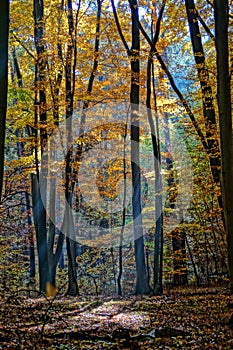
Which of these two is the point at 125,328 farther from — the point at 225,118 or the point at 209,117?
the point at 209,117

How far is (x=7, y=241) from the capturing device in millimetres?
20141

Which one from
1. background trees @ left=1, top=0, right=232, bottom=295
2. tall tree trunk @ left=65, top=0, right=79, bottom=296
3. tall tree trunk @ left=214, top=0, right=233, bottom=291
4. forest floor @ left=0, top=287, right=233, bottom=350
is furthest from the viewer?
tall tree trunk @ left=65, top=0, right=79, bottom=296

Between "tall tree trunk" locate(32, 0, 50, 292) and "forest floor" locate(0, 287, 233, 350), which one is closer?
"forest floor" locate(0, 287, 233, 350)

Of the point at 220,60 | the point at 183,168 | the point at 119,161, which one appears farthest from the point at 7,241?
the point at 220,60

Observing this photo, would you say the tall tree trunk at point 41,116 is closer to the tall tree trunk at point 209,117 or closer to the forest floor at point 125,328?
the tall tree trunk at point 209,117

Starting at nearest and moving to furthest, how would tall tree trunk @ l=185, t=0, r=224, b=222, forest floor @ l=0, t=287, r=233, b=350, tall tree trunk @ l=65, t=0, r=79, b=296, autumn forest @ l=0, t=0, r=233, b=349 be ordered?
forest floor @ l=0, t=287, r=233, b=350, autumn forest @ l=0, t=0, r=233, b=349, tall tree trunk @ l=185, t=0, r=224, b=222, tall tree trunk @ l=65, t=0, r=79, b=296

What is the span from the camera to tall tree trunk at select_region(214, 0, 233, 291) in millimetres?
5562

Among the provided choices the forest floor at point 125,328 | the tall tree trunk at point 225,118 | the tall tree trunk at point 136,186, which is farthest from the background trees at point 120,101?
the tall tree trunk at point 225,118

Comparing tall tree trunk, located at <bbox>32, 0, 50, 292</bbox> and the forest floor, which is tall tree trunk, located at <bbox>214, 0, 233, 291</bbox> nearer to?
the forest floor

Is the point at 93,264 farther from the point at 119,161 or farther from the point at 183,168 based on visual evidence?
the point at 183,168

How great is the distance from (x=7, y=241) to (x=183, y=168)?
35.3ft

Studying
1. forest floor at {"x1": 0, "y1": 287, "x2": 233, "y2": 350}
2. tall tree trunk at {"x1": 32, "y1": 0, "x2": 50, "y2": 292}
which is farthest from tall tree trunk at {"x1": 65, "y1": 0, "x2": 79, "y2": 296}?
forest floor at {"x1": 0, "y1": 287, "x2": 233, "y2": 350}

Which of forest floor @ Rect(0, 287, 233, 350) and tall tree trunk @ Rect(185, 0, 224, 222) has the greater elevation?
tall tree trunk @ Rect(185, 0, 224, 222)

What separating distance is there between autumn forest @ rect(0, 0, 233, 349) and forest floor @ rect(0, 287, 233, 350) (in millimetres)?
28
